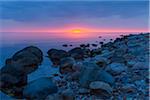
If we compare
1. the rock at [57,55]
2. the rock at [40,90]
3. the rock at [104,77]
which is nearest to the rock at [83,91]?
the rock at [104,77]

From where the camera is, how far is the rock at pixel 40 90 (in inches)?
299

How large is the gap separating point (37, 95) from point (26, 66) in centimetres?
472

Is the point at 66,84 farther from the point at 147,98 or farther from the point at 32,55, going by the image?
the point at 32,55

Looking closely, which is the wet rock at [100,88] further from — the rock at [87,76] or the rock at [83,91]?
the rock at [87,76]

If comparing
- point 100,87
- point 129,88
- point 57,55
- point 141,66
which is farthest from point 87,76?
point 57,55

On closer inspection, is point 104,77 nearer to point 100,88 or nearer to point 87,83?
point 87,83

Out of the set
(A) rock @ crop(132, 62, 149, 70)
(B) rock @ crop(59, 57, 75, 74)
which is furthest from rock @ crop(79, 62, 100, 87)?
(B) rock @ crop(59, 57, 75, 74)

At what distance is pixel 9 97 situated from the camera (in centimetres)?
849

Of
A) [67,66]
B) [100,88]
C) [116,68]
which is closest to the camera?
[100,88]

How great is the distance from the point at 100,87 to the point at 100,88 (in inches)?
1.1

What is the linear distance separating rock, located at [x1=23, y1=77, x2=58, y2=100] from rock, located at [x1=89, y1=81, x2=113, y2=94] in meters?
1.02

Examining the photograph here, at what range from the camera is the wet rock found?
742 centimetres

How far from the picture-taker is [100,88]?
745cm

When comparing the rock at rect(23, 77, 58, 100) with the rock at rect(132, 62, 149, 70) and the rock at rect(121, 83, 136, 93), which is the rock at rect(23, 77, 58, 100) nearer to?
the rock at rect(121, 83, 136, 93)
